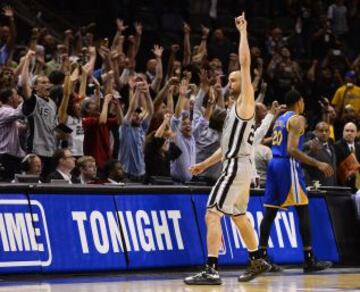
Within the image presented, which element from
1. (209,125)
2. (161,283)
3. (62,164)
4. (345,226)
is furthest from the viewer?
(209,125)

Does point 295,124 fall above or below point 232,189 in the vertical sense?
above

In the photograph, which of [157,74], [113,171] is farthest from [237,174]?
[157,74]

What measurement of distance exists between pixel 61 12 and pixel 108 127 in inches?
376

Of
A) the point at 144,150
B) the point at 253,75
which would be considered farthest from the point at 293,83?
the point at 144,150

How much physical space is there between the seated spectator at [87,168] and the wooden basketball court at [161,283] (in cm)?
190

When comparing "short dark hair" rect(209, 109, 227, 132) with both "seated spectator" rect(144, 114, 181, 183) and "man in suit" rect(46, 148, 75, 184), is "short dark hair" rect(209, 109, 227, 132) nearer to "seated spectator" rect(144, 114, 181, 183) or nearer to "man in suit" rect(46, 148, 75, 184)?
"seated spectator" rect(144, 114, 181, 183)

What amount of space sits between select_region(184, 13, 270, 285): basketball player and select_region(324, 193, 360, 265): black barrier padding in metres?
3.32

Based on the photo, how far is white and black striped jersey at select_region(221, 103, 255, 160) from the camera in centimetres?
1260

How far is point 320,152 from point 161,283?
20.7ft

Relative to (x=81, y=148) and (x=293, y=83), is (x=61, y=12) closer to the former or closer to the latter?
(x=293, y=83)

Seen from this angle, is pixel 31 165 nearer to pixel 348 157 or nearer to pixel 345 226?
pixel 345 226

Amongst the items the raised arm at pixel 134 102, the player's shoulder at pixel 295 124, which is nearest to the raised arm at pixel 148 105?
the raised arm at pixel 134 102

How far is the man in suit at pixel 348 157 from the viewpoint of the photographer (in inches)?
731

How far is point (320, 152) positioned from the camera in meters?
17.9
